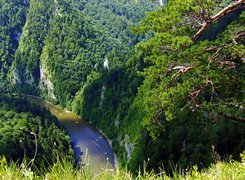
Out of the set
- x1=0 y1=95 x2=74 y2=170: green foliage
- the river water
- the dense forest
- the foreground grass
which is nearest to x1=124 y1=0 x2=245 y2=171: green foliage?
the dense forest

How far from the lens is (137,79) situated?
84.3m

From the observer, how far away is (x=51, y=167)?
5258mm

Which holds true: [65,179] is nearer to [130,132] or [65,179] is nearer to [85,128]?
[130,132]

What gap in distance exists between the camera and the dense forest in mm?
12812

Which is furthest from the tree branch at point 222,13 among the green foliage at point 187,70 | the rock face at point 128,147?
the rock face at point 128,147

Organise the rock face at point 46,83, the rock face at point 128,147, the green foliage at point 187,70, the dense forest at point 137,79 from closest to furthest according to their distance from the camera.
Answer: the green foliage at point 187,70 < the dense forest at point 137,79 < the rock face at point 128,147 < the rock face at point 46,83

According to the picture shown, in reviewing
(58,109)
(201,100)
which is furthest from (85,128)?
(201,100)

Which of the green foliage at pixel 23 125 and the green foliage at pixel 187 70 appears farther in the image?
the green foliage at pixel 23 125

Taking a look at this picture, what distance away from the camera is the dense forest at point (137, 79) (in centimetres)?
1281

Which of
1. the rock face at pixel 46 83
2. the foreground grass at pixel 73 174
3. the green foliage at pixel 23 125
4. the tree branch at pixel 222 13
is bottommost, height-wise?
the green foliage at pixel 23 125

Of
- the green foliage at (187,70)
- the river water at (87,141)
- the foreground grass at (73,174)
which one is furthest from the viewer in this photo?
the river water at (87,141)

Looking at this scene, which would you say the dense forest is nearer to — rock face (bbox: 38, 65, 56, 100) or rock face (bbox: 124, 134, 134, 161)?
rock face (bbox: 124, 134, 134, 161)

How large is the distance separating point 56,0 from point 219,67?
528 ft

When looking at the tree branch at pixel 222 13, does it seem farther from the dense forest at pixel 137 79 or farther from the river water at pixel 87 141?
the river water at pixel 87 141
